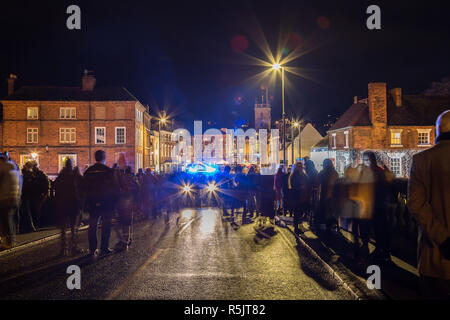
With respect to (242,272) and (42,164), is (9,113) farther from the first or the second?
(242,272)

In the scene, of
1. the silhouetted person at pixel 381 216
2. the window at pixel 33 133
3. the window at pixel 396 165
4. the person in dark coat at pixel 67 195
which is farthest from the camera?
the window at pixel 33 133

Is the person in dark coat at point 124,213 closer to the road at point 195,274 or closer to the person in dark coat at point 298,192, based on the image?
the road at point 195,274

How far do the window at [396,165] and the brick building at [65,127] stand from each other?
28816 millimetres

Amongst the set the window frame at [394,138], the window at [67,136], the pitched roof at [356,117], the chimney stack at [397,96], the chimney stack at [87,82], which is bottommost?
the window frame at [394,138]

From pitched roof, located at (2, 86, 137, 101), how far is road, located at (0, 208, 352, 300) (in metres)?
39.2

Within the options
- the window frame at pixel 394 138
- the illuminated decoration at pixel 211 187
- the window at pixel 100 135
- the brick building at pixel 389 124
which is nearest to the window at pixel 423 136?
the brick building at pixel 389 124

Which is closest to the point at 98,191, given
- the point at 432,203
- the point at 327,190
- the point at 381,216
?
the point at 327,190

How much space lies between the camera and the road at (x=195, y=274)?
5359 millimetres

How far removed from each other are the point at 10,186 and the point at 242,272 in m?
4.91

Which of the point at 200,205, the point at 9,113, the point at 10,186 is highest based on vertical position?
the point at 9,113

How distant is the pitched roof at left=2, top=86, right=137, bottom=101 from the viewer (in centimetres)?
4541

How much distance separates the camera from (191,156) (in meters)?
114

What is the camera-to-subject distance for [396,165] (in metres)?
34.8
